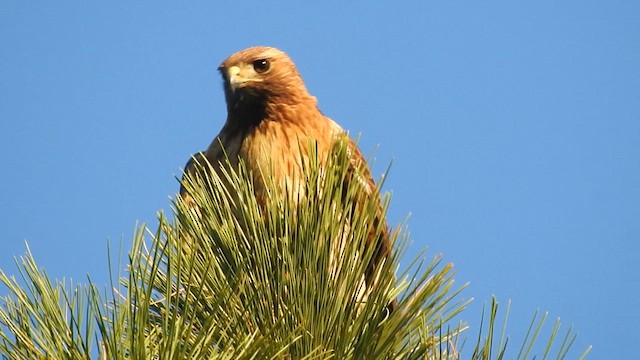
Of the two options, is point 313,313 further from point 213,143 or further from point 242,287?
point 213,143

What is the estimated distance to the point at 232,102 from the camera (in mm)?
5320

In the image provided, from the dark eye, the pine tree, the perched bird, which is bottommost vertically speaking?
the pine tree

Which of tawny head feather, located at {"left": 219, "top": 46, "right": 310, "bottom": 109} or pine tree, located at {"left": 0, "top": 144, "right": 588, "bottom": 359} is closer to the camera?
pine tree, located at {"left": 0, "top": 144, "right": 588, "bottom": 359}

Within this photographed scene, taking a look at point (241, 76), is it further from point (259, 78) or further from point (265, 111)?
point (265, 111)

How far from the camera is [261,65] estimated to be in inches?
214

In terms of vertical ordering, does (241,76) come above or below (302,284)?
above

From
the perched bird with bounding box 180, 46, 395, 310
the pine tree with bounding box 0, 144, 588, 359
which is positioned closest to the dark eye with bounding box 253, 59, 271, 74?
the perched bird with bounding box 180, 46, 395, 310

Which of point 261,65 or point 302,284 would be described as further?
point 261,65

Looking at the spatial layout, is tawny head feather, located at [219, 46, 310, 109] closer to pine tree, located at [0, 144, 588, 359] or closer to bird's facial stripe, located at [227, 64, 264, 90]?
bird's facial stripe, located at [227, 64, 264, 90]

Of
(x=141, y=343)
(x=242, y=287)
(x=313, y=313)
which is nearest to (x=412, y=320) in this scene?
(x=313, y=313)

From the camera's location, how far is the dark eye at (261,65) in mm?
5422

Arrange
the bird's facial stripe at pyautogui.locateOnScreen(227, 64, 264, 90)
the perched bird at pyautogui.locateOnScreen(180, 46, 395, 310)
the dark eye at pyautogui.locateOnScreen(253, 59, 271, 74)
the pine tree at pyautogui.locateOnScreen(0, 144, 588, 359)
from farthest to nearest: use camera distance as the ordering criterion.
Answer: the dark eye at pyautogui.locateOnScreen(253, 59, 271, 74)
the bird's facial stripe at pyautogui.locateOnScreen(227, 64, 264, 90)
the perched bird at pyautogui.locateOnScreen(180, 46, 395, 310)
the pine tree at pyautogui.locateOnScreen(0, 144, 588, 359)

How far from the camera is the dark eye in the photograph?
17.8 ft

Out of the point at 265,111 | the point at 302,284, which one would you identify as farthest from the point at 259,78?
the point at 302,284
